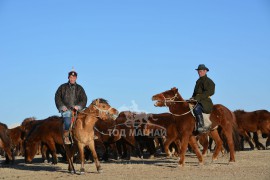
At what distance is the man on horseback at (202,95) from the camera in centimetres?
1529

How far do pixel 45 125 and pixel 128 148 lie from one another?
391 centimetres

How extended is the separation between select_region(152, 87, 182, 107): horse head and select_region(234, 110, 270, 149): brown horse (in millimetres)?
12311

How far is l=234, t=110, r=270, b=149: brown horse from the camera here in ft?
88.2

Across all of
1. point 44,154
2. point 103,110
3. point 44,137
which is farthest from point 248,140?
point 103,110

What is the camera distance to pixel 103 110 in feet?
45.2

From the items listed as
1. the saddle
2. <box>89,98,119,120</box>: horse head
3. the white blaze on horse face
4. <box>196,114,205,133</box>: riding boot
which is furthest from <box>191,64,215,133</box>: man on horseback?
the white blaze on horse face

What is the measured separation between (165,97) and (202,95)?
1211 mm

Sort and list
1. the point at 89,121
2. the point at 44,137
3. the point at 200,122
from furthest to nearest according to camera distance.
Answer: the point at 44,137 → the point at 200,122 → the point at 89,121

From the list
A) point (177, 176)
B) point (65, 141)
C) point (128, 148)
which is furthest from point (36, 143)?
point (177, 176)

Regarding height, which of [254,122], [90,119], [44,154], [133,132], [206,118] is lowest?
[44,154]

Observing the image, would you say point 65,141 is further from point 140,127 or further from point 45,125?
point 140,127

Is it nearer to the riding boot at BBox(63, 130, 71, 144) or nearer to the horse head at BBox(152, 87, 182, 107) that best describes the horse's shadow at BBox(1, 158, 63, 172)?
the riding boot at BBox(63, 130, 71, 144)

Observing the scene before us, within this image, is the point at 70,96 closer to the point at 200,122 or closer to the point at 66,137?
the point at 66,137

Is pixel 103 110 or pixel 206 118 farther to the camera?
pixel 206 118
